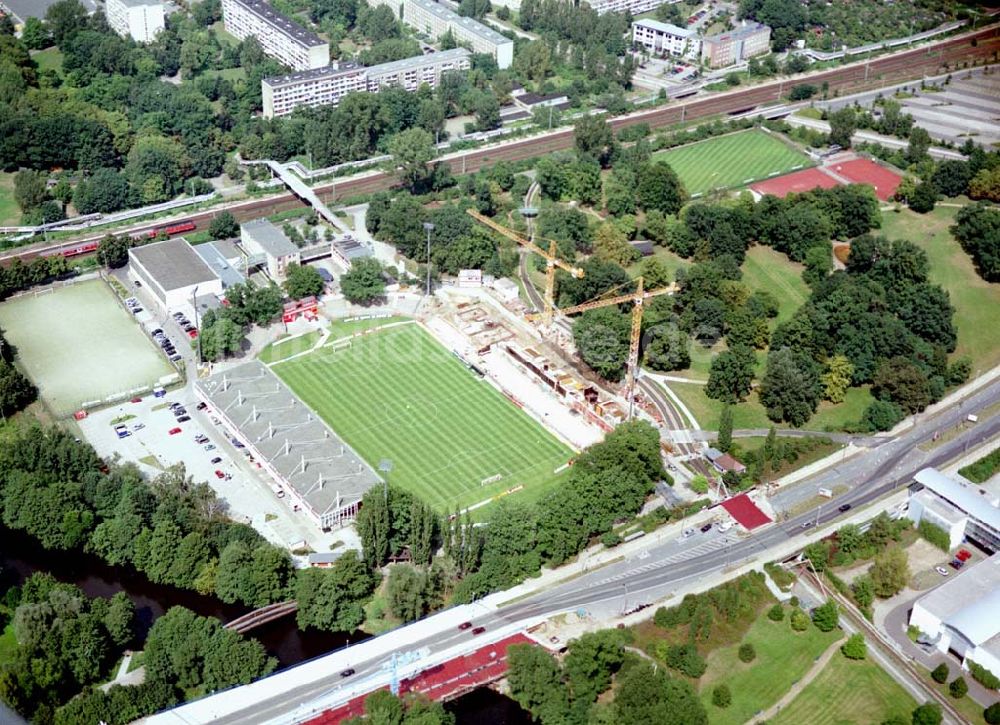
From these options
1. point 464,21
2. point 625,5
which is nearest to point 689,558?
point 464,21

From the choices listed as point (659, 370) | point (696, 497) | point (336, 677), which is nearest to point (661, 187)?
point (659, 370)

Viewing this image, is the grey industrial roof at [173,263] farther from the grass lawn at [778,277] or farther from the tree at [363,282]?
the grass lawn at [778,277]

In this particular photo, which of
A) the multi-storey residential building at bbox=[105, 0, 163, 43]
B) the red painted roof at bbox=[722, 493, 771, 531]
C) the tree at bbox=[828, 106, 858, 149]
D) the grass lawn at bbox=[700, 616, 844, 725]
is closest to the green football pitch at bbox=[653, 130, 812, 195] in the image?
the tree at bbox=[828, 106, 858, 149]

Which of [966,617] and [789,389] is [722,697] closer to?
[966,617]

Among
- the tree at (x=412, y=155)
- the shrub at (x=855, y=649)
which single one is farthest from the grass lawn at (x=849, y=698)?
the tree at (x=412, y=155)

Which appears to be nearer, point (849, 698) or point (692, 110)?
point (849, 698)

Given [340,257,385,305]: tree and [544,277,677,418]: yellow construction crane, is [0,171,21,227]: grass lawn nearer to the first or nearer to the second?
[340,257,385,305]: tree
